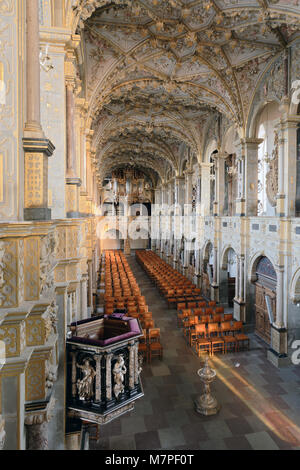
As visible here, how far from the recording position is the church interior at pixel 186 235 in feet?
9.32

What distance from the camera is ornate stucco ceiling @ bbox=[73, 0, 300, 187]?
8727mm

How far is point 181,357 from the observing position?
10961 mm

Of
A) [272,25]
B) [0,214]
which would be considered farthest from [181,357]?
[272,25]

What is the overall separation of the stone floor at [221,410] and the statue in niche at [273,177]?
6.69m

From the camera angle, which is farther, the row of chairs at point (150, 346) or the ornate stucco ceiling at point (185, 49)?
the row of chairs at point (150, 346)

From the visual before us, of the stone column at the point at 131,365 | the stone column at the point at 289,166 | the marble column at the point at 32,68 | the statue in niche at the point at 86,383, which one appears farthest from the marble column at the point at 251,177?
the marble column at the point at 32,68

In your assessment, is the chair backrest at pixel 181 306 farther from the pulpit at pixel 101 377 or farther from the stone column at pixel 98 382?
the stone column at pixel 98 382

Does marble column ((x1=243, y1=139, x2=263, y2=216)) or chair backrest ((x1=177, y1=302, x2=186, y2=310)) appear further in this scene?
chair backrest ((x1=177, y1=302, x2=186, y2=310))

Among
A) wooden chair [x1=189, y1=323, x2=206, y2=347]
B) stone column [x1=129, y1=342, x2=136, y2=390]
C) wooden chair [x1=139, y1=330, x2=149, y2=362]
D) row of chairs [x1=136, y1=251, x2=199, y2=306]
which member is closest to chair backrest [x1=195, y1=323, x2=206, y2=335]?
wooden chair [x1=189, y1=323, x2=206, y2=347]

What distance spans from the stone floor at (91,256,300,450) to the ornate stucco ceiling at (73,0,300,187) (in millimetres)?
9319

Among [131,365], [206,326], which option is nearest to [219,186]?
[206,326]

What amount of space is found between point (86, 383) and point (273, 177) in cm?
1168

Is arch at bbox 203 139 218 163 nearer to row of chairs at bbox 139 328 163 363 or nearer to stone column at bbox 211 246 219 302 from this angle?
stone column at bbox 211 246 219 302
